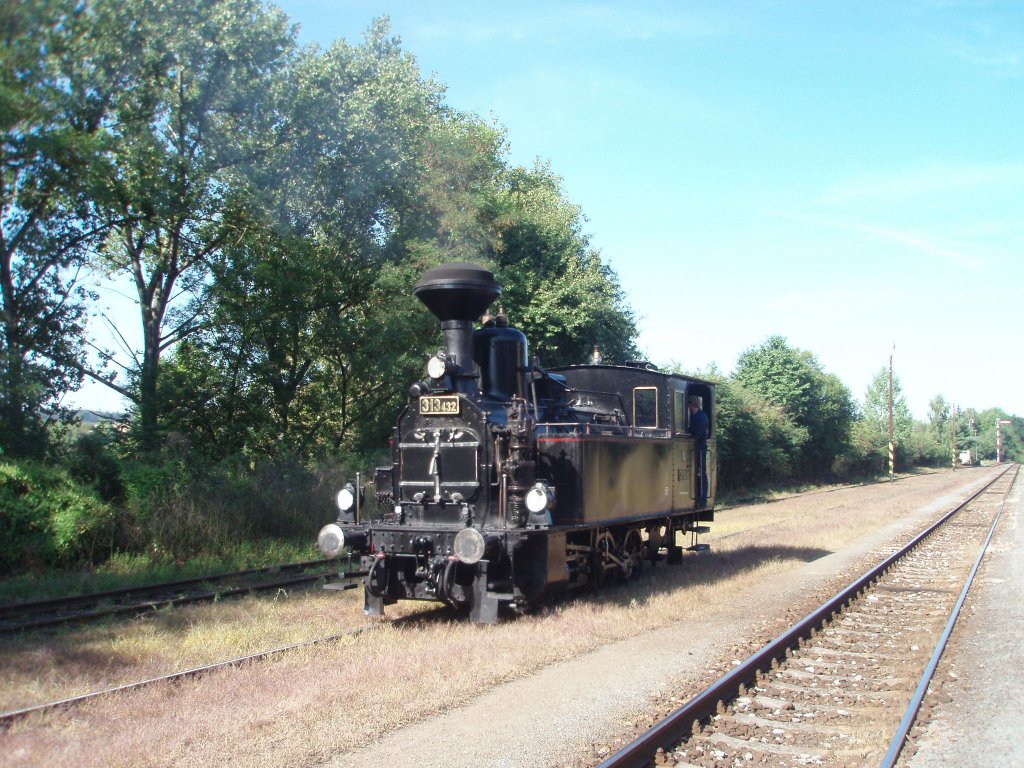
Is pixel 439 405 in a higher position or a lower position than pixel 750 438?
higher

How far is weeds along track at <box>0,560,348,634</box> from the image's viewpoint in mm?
9116

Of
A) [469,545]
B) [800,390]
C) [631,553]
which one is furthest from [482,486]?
[800,390]

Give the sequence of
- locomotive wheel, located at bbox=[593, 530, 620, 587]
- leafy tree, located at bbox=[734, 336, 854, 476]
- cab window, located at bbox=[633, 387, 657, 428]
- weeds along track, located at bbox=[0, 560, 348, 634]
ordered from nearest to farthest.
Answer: weeds along track, located at bbox=[0, 560, 348, 634]
locomotive wheel, located at bbox=[593, 530, 620, 587]
cab window, located at bbox=[633, 387, 657, 428]
leafy tree, located at bbox=[734, 336, 854, 476]

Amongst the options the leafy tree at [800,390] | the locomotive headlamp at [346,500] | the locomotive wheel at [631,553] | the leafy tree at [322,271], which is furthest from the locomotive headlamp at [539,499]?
the leafy tree at [800,390]

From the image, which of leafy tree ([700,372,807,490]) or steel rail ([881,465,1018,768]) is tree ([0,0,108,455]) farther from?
leafy tree ([700,372,807,490])

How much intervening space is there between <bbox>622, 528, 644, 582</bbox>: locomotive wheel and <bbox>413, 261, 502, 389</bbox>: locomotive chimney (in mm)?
3656

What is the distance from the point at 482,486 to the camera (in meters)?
9.09

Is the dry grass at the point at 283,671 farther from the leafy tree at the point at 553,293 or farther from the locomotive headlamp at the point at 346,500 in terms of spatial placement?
the leafy tree at the point at 553,293

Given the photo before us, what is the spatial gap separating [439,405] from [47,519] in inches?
247

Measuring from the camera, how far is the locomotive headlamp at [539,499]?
8594mm

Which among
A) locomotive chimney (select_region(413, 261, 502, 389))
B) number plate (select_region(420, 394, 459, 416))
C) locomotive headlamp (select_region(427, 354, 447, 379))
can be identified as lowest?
number plate (select_region(420, 394, 459, 416))

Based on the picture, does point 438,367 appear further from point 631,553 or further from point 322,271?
point 322,271

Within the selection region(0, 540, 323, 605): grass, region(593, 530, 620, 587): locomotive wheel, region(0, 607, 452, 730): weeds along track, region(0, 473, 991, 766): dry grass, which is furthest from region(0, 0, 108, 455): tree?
region(593, 530, 620, 587): locomotive wheel

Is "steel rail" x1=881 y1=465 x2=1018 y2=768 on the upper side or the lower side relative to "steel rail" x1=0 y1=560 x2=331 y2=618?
lower
